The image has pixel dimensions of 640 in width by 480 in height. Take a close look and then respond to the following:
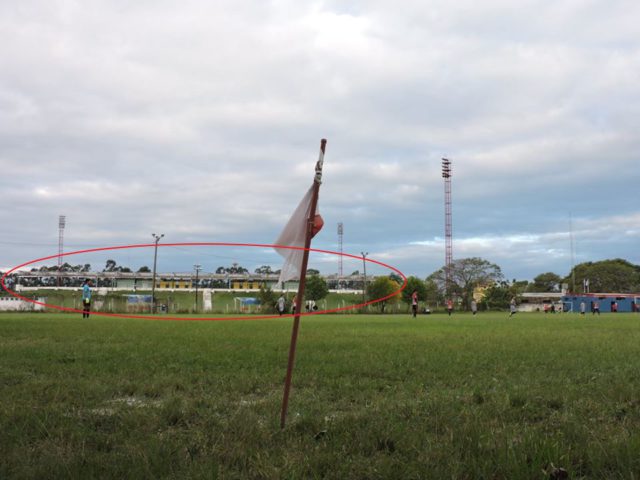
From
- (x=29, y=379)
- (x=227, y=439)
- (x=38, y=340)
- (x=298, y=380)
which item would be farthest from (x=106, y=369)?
(x=38, y=340)

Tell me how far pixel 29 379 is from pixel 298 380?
3.70 metres

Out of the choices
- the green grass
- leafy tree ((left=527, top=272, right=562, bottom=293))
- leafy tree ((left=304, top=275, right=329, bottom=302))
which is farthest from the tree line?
the green grass

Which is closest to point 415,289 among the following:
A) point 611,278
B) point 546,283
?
point 611,278

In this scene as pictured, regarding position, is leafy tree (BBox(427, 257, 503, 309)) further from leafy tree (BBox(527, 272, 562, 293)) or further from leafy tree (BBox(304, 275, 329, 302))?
leafy tree (BBox(527, 272, 562, 293))

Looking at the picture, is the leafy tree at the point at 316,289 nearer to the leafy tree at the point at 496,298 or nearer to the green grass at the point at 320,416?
the leafy tree at the point at 496,298

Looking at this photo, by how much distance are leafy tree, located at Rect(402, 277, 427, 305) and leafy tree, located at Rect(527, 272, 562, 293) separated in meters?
69.2

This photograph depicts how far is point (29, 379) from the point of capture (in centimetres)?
819

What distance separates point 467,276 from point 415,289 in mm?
13044

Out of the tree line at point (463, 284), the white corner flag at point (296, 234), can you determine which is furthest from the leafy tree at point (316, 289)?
the white corner flag at point (296, 234)

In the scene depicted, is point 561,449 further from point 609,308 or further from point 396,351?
point 609,308

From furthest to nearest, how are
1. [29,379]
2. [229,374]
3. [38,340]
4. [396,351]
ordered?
[38,340] → [396,351] → [229,374] → [29,379]

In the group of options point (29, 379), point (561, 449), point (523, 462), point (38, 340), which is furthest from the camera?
point (38, 340)

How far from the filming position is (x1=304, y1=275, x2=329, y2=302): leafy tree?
102562mm

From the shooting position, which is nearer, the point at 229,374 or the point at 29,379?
the point at 29,379
